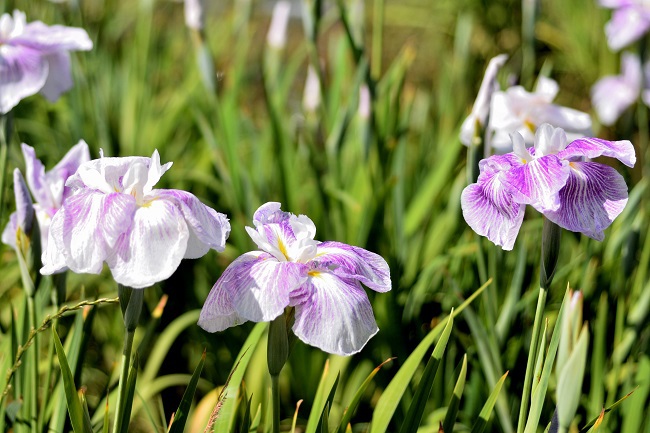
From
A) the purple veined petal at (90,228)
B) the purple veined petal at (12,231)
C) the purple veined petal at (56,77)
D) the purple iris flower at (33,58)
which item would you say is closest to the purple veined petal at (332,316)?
the purple veined petal at (90,228)

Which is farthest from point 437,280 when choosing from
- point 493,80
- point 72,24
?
point 72,24

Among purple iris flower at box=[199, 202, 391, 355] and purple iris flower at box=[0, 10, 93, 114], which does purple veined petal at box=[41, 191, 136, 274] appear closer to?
purple iris flower at box=[199, 202, 391, 355]

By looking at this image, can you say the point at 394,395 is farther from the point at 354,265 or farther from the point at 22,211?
the point at 22,211

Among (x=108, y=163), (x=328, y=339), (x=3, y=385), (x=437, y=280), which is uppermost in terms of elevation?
Answer: (x=108, y=163)

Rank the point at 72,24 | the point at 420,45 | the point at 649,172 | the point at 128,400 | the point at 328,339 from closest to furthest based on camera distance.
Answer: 1. the point at 328,339
2. the point at 128,400
3. the point at 649,172
4. the point at 72,24
5. the point at 420,45

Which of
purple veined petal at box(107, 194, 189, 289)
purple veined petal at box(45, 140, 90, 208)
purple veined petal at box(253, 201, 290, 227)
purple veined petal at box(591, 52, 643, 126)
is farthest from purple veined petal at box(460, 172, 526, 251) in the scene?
purple veined petal at box(591, 52, 643, 126)

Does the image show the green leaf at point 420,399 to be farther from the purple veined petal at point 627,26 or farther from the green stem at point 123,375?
the purple veined petal at point 627,26

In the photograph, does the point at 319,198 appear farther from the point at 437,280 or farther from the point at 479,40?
the point at 479,40
